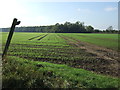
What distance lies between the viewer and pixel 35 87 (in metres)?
4.38

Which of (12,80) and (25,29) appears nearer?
(12,80)

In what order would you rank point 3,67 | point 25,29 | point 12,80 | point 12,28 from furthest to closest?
1. point 25,29
2. point 12,28
3. point 3,67
4. point 12,80

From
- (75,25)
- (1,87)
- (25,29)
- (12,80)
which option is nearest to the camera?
(1,87)

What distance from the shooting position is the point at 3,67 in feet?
18.2

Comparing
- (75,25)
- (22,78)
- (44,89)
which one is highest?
(75,25)

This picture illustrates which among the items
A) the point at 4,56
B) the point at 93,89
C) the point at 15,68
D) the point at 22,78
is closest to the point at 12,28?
the point at 4,56

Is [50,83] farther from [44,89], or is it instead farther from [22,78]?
[22,78]

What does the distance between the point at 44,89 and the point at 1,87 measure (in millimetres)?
1619

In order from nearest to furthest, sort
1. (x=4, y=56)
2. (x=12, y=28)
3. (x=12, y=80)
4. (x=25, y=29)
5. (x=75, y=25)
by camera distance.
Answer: (x=12, y=80), (x=12, y=28), (x=4, y=56), (x=75, y=25), (x=25, y=29)

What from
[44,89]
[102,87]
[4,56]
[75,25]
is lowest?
[102,87]

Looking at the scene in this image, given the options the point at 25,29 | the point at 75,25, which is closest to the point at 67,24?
the point at 75,25

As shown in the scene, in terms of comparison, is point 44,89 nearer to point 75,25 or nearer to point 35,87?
point 35,87

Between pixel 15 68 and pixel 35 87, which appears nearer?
pixel 35 87

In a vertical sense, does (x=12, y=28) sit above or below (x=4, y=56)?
above
